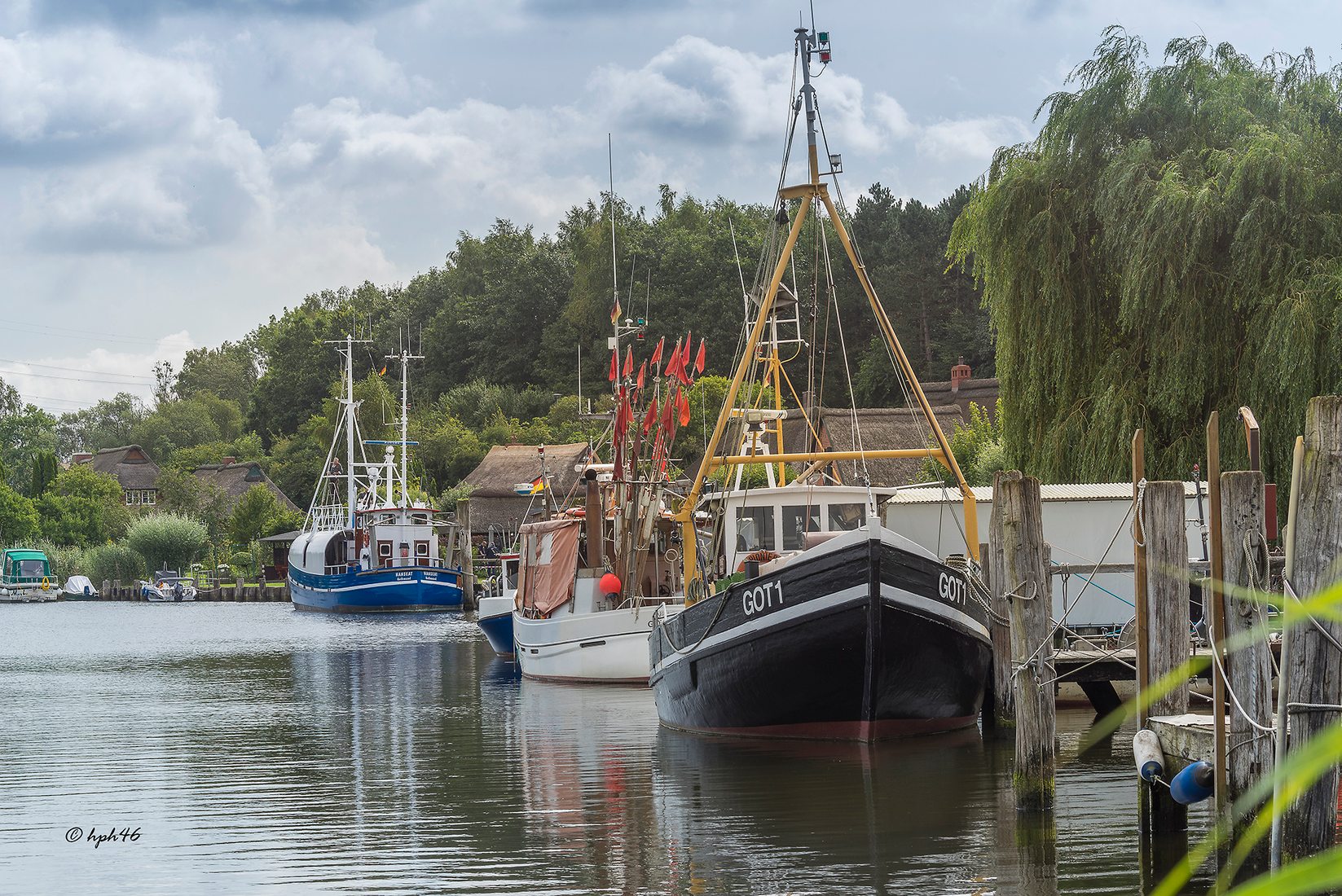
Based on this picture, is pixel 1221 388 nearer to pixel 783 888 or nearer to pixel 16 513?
pixel 783 888

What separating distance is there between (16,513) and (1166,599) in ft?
312

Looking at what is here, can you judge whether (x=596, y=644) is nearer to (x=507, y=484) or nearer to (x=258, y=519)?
(x=507, y=484)

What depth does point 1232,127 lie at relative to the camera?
999 inches

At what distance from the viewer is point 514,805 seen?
14305 mm

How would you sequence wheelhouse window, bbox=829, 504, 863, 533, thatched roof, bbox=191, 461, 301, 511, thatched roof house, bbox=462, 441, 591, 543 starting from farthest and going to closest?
thatched roof, bbox=191, 461, 301, 511, thatched roof house, bbox=462, 441, 591, 543, wheelhouse window, bbox=829, 504, 863, 533

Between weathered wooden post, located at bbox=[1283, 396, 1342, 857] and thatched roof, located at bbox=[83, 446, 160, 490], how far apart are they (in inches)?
4371

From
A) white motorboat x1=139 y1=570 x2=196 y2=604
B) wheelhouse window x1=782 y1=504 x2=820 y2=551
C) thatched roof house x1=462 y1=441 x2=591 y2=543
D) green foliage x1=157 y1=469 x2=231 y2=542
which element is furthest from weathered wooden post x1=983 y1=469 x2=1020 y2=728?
green foliage x1=157 y1=469 x2=231 y2=542

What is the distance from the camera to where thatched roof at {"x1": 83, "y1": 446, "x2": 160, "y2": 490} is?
112062 mm

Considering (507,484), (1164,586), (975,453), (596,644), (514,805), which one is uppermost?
(975,453)

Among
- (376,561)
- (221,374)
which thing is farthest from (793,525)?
(221,374)

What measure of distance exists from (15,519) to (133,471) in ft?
63.6

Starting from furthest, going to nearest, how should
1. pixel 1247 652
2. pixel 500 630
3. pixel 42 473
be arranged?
pixel 42 473, pixel 500 630, pixel 1247 652

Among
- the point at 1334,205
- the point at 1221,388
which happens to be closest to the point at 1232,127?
the point at 1334,205

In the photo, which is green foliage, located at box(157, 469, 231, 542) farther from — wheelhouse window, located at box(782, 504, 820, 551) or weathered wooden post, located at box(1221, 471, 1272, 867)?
weathered wooden post, located at box(1221, 471, 1272, 867)
